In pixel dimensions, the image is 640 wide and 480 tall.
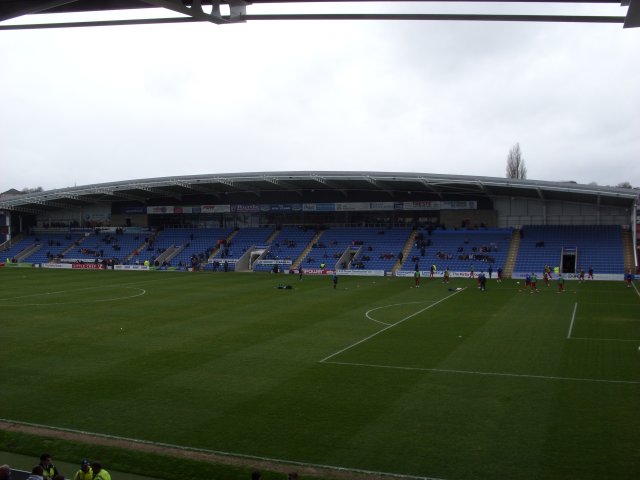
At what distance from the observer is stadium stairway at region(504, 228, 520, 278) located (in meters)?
52.0

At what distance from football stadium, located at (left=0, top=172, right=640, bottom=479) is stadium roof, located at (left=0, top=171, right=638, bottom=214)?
0.33 meters

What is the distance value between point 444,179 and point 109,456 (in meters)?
46.0

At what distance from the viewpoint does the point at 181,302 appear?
34344 mm

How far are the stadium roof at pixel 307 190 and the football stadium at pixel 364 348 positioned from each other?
33cm

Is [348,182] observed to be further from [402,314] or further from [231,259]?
[402,314]

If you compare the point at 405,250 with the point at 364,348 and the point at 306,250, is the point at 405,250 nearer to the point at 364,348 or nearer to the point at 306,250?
the point at 306,250

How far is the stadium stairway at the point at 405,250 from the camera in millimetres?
55438

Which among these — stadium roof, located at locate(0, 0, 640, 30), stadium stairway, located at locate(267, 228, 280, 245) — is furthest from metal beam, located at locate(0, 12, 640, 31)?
stadium stairway, located at locate(267, 228, 280, 245)

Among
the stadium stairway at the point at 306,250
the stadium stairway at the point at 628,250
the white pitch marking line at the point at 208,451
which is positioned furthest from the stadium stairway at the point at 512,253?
the white pitch marking line at the point at 208,451

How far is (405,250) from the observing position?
193 ft

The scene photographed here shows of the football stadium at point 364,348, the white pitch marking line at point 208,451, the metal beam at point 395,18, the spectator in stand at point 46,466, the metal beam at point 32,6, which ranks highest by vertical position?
the metal beam at point 32,6

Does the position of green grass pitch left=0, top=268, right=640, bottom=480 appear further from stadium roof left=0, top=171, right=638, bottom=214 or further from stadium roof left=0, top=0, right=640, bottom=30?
stadium roof left=0, top=171, right=638, bottom=214

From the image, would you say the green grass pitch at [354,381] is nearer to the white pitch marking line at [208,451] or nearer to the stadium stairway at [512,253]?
the white pitch marking line at [208,451]

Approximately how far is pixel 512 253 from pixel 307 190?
24.5 meters
